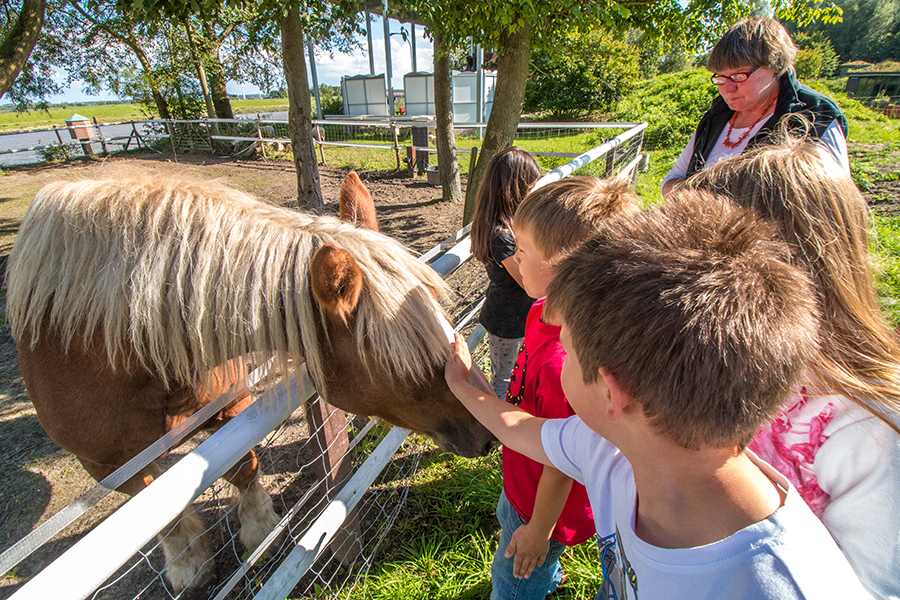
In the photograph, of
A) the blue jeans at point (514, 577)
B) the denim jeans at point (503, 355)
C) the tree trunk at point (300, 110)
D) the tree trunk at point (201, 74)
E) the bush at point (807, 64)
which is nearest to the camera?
the blue jeans at point (514, 577)

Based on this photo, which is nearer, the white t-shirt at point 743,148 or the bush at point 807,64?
the white t-shirt at point 743,148

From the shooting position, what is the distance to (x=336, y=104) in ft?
79.6

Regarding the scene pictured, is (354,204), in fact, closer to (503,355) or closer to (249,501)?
(503,355)

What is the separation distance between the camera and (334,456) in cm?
186

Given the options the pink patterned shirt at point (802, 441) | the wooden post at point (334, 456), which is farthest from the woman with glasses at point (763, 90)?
the wooden post at point (334, 456)

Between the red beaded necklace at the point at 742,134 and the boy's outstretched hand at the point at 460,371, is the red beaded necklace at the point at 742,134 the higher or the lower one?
the higher one

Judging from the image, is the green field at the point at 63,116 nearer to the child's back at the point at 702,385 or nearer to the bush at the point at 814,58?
the child's back at the point at 702,385

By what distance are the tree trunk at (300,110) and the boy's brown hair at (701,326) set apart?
5149 mm

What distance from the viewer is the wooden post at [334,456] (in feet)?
5.62

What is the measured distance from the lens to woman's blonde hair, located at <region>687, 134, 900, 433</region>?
892mm

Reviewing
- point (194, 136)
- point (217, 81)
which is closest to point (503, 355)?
point (194, 136)

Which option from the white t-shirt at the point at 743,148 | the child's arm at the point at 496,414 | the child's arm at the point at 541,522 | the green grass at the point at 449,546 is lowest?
the green grass at the point at 449,546

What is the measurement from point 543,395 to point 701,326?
2.19ft

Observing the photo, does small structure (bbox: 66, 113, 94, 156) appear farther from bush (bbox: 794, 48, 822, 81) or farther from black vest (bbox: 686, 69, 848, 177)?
bush (bbox: 794, 48, 822, 81)
